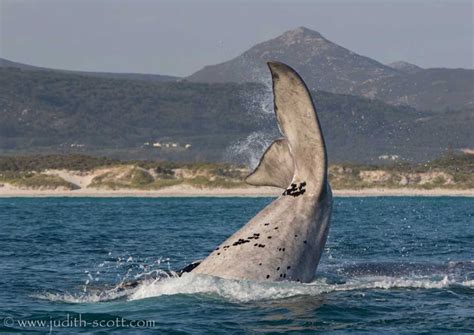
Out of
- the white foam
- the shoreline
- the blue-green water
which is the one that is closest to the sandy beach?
the shoreline

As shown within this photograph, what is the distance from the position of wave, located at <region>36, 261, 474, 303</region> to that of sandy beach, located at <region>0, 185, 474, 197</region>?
69.7m

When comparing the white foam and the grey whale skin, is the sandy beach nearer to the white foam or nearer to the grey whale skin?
the white foam

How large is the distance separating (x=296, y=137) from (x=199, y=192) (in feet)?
258

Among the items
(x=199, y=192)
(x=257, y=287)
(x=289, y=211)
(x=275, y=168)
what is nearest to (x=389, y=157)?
(x=199, y=192)

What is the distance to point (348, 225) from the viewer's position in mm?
41469

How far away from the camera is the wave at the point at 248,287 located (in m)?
16.5

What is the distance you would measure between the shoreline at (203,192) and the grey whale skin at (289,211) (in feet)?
236

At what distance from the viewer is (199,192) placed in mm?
95000

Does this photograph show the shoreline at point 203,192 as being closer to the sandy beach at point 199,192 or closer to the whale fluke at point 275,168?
the sandy beach at point 199,192

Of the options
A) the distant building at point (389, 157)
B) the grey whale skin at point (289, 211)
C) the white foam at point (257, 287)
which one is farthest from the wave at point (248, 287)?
the distant building at point (389, 157)

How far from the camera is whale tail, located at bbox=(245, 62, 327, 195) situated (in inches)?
643

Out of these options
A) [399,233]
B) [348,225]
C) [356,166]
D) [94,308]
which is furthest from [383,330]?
[356,166]

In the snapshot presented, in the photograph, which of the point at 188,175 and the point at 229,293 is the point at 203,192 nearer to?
the point at 188,175

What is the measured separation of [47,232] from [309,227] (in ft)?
68.6
